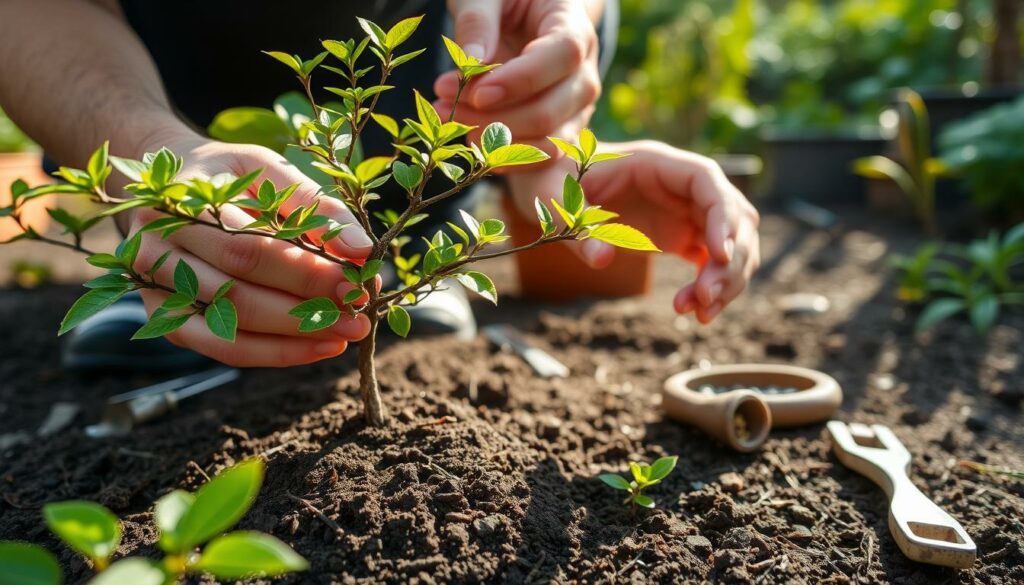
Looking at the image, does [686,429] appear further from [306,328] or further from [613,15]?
[613,15]

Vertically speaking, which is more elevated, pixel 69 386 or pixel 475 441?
pixel 475 441

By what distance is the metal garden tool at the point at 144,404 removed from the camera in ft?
5.56

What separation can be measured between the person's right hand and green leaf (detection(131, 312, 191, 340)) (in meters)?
0.12

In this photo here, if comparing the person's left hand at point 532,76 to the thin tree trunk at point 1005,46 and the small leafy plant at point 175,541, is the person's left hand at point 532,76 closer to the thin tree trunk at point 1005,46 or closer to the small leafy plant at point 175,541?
the small leafy plant at point 175,541

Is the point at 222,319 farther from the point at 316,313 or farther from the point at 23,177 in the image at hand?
the point at 23,177

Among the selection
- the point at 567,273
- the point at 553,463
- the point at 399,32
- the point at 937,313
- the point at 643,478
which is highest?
the point at 399,32

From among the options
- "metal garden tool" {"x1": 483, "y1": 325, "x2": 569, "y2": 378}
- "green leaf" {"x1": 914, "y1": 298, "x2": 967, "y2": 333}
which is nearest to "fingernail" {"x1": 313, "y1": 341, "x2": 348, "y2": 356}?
"metal garden tool" {"x1": 483, "y1": 325, "x2": 569, "y2": 378}

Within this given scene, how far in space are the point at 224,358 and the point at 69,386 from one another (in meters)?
Answer: 1.32

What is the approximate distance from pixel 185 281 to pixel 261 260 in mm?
116

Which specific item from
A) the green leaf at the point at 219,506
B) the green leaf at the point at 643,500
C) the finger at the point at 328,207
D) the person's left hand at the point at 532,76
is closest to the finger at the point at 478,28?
the person's left hand at the point at 532,76

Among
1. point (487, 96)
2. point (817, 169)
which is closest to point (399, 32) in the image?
point (487, 96)

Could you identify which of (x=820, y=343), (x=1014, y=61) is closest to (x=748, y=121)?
(x=1014, y=61)

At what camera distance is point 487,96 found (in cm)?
134

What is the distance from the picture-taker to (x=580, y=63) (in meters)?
1.49
